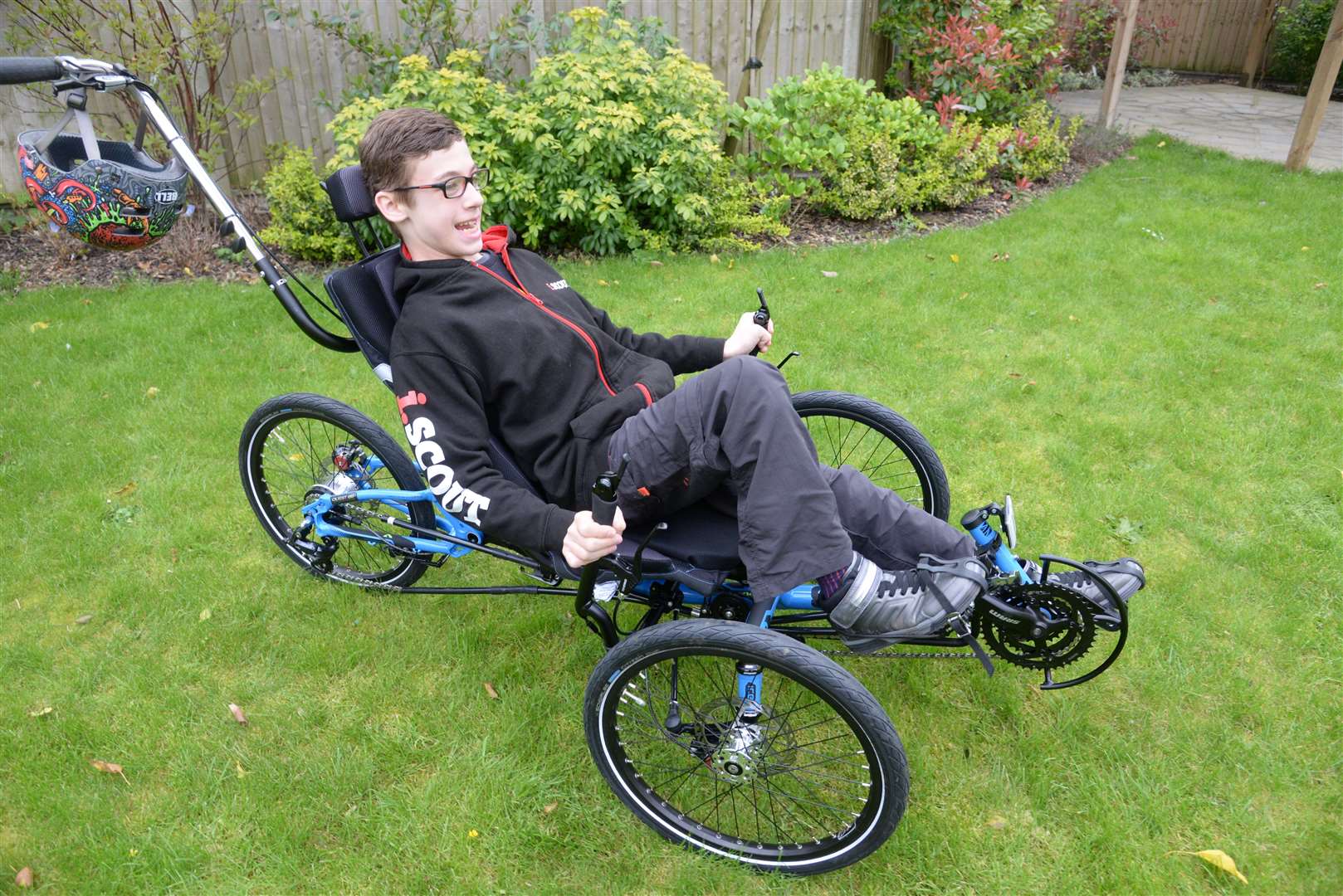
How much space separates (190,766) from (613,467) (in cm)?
143

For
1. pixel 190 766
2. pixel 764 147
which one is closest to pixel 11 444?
pixel 190 766

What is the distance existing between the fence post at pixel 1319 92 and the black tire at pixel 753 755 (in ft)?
21.7

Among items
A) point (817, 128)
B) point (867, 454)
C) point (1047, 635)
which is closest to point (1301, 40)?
point (817, 128)

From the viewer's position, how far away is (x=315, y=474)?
332 cm

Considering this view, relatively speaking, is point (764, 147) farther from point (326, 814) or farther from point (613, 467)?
point (326, 814)

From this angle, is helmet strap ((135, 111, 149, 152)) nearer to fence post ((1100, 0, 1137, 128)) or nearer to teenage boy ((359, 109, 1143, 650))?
teenage boy ((359, 109, 1143, 650))

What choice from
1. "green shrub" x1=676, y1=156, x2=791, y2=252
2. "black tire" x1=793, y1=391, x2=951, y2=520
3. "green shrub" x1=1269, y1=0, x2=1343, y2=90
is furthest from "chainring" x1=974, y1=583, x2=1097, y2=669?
"green shrub" x1=1269, y1=0, x2=1343, y2=90

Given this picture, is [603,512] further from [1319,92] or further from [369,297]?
[1319,92]

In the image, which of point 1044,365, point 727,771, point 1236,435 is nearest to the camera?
point 727,771

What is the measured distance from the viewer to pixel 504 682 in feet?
8.70

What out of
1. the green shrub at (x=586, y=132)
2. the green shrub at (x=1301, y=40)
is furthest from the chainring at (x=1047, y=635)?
the green shrub at (x=1301, y=40)

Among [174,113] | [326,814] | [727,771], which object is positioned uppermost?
[174,113]

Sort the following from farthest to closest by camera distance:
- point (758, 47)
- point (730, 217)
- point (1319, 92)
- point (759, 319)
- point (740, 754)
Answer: point (758, 47) → point (1319, 92) → point (730, 217) → point (759, 319) → point (740, 754)

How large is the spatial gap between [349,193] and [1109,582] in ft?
7.06
